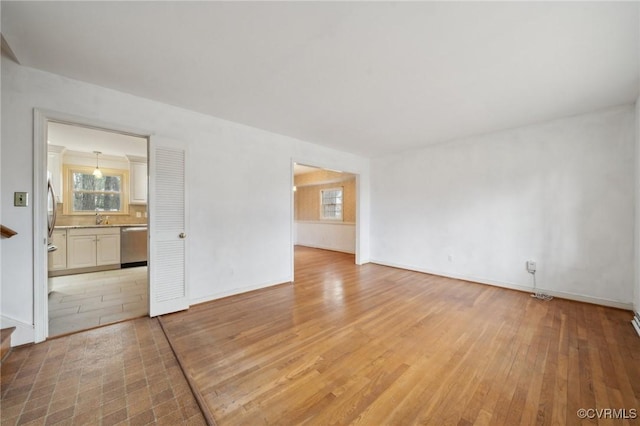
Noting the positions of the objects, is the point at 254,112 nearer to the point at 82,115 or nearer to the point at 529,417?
the point at 82,115

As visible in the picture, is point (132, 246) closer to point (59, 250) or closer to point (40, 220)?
point (59, 250)

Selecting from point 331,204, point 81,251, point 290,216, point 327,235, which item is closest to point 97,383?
point 290,216

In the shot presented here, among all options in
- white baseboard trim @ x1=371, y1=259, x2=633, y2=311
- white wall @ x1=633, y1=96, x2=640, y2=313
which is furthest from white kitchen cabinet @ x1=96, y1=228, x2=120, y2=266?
white wall @ x1=633, y1=96, x2=640, y2=313

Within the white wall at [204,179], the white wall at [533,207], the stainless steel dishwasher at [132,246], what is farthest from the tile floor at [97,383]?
the white wall at [533,207]

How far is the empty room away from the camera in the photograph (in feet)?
5.26

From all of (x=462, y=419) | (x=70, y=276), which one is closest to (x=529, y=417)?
(x=462, y=419)

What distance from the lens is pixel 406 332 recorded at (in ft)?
8.11

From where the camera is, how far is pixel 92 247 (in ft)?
15.9

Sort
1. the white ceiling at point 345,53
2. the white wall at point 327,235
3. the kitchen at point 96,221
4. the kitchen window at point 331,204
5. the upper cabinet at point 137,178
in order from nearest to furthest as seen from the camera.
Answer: the white ceiling at point 345,53 → the kitchen at point 96,221 → the upper cabinet at point 137,178 → the white wall at point 327,235 → the kitchen window at point 331,204

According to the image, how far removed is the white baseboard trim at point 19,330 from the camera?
6.89ft

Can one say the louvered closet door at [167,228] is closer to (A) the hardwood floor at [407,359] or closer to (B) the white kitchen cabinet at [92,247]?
(A) the hardwood floor at [407,359]

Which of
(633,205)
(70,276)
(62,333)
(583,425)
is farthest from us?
(70,276)

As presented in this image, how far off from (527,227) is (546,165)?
96 centimetres

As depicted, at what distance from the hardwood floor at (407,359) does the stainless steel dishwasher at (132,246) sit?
348 cm
